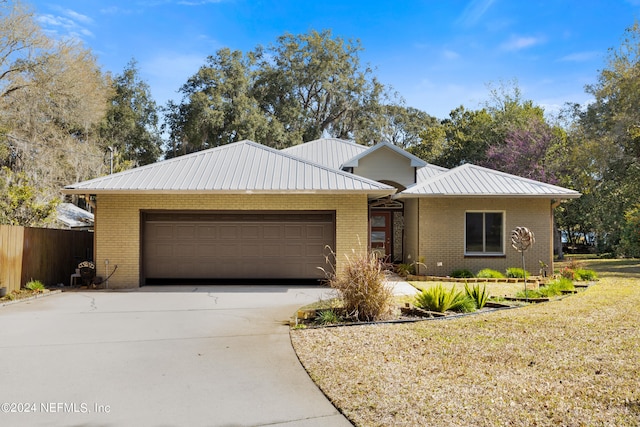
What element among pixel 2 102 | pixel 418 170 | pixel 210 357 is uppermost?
pixel 2 102

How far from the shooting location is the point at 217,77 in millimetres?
34719

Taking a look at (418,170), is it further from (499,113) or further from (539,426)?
(539,426)

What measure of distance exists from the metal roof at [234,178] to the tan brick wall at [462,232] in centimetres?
329

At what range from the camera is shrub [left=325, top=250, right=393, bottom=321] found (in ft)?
28.6

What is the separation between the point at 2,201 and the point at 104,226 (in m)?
4.64

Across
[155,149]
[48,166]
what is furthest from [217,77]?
[48,166]

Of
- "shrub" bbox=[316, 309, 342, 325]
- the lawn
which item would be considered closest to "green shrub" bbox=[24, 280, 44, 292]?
"shrub" bbox=[316, 309, 342, 325]

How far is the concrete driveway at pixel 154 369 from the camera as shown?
455cm

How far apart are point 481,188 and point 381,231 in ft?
17.4

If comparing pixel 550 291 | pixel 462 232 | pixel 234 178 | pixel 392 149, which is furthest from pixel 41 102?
pixel 550 291

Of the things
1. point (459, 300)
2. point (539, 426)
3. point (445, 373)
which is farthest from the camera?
point (459, 300)

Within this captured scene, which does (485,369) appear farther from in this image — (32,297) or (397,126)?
(397,126)

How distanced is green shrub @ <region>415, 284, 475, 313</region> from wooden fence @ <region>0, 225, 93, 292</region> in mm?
9858

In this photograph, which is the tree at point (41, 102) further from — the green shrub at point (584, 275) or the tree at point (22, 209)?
the green shrub at point (584, 275)
